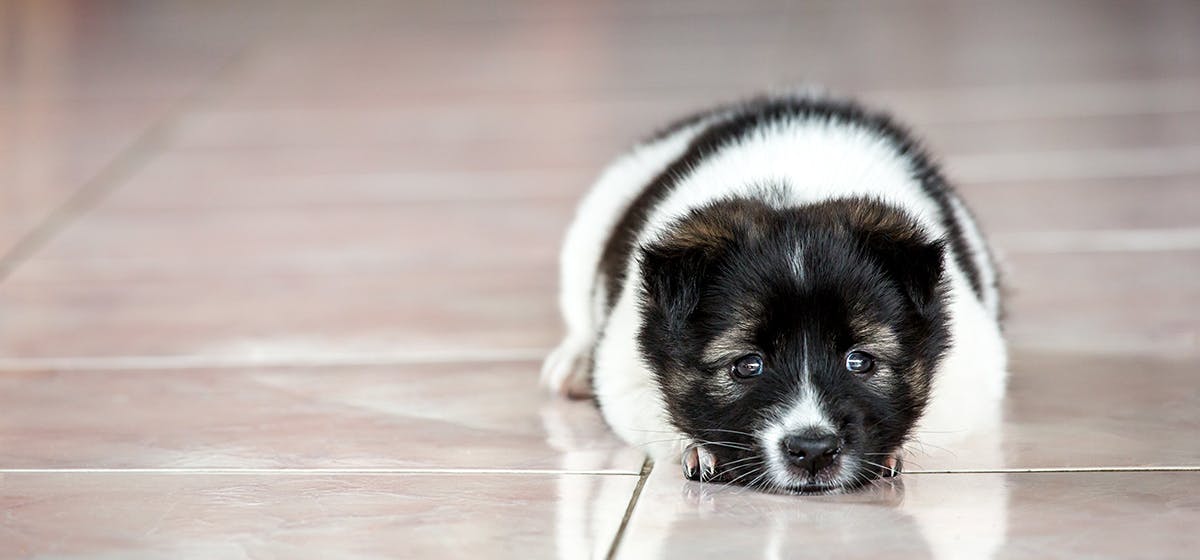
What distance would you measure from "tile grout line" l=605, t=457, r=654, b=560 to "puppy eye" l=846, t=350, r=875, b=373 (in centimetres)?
43

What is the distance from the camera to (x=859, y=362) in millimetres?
2773

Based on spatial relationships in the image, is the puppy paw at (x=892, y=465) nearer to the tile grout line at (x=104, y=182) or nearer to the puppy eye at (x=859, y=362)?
the puppy eye at (x=859, y=362)

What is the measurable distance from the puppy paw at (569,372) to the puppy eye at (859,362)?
30.5 inches

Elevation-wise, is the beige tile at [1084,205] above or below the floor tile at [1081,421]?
above

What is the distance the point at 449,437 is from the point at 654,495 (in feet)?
1.85

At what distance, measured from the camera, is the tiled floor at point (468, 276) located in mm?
2711

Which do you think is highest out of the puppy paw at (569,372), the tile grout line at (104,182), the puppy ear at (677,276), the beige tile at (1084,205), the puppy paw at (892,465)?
the puppy ear at (677,276)

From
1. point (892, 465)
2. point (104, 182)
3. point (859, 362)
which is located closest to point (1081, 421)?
point (892, 465)

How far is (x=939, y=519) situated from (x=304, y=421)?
1.38 m

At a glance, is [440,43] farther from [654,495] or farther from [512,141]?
[654,495]

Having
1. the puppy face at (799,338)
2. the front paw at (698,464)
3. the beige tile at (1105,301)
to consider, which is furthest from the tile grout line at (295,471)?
the beige tile at (1105,301)

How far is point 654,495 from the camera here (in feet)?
9.25

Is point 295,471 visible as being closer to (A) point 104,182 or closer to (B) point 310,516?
(B) point 310,516

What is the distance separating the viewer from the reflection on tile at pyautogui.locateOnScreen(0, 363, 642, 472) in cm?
310
